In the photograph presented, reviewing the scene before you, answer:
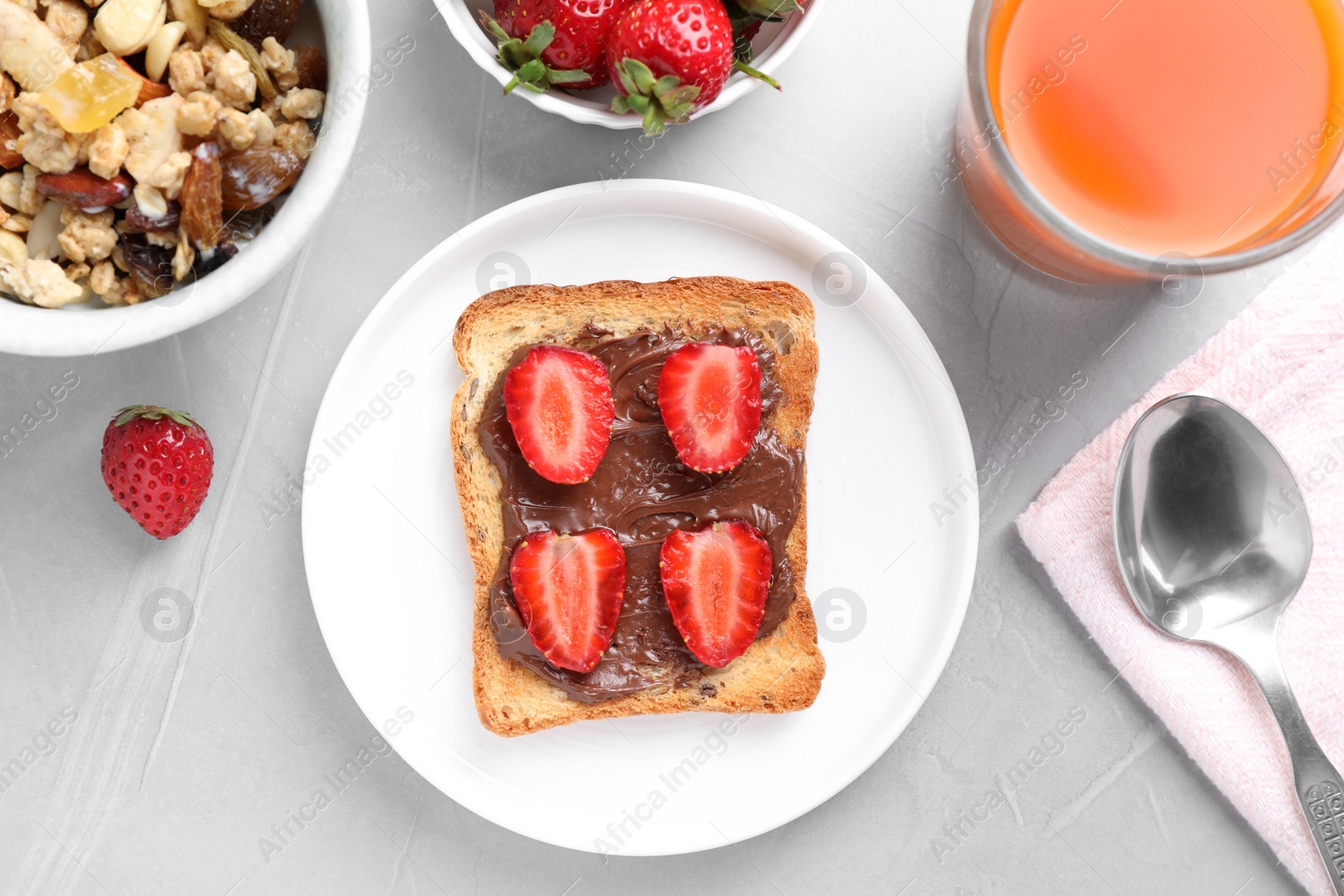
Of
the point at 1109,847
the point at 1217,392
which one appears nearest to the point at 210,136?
the point at 1217,392

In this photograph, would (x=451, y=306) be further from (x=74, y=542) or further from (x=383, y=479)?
(x=74, y=542)

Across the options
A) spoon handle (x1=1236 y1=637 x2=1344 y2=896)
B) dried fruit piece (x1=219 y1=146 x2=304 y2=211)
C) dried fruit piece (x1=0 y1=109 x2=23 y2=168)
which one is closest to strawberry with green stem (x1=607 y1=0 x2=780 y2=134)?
dried fruit piece (x1=219 y1=146 x2=304 y2=211)

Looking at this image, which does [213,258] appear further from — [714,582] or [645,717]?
[645,717]

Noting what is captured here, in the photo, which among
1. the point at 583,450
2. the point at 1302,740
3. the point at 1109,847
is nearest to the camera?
the point at 583,450

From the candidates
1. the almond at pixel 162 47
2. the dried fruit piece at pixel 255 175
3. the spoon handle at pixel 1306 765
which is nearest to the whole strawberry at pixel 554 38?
the dried fruit piece at pixel 255 175

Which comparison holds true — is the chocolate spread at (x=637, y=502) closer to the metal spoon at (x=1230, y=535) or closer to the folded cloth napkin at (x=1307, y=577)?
the folded cloth napkin at (x=1307, y=577)

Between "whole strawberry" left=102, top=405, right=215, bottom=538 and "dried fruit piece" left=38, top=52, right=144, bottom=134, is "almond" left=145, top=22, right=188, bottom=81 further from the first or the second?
"whole strawberry" left=102, top=405, right=215, bottom=538

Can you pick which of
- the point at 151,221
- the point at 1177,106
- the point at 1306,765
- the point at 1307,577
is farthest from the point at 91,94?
the point at 1306,765
